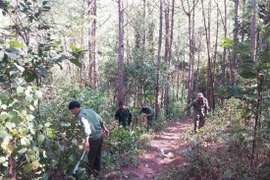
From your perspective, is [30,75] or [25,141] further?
[25,141]

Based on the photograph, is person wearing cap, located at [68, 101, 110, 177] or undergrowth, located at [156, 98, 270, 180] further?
person wearing cap, located at [68, 101, 110, 177]

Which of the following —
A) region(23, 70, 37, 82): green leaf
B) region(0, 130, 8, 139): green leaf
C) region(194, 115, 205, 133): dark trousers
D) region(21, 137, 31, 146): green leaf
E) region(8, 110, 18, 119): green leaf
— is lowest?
region(194, 115, 205, 133): dark trousers

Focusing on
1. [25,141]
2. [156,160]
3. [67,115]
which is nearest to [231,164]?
[156,160]

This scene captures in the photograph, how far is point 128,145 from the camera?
837 cm

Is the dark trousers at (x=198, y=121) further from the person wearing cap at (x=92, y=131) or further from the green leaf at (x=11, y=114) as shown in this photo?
the green leaf at (x=11, y=114)

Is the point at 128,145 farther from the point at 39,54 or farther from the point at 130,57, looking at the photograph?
the point at 130,57

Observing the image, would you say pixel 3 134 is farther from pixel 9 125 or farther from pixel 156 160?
pixel 156 160

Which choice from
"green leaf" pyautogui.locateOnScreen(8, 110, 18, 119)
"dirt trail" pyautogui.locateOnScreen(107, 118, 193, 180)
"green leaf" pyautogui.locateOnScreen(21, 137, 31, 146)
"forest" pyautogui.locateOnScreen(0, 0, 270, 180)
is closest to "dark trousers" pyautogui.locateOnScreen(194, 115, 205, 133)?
"forest" pyautogui.locateOnScreen(0, 0, 270, 180)

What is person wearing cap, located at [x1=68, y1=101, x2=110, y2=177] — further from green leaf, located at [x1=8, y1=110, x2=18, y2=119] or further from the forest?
green leaf, located at [x1=8, y1=110, x2=18, y2=119]

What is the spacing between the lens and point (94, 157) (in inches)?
235

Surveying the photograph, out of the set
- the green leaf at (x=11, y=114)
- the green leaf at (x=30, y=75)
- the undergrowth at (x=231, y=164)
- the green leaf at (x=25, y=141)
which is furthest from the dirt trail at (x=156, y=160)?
the green leaf at (x=30, y=75)

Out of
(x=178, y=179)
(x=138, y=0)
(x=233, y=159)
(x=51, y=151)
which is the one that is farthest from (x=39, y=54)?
(x=138, y=0)

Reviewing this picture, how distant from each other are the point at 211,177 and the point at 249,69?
8.32 feet

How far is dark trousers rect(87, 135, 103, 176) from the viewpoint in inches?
231
